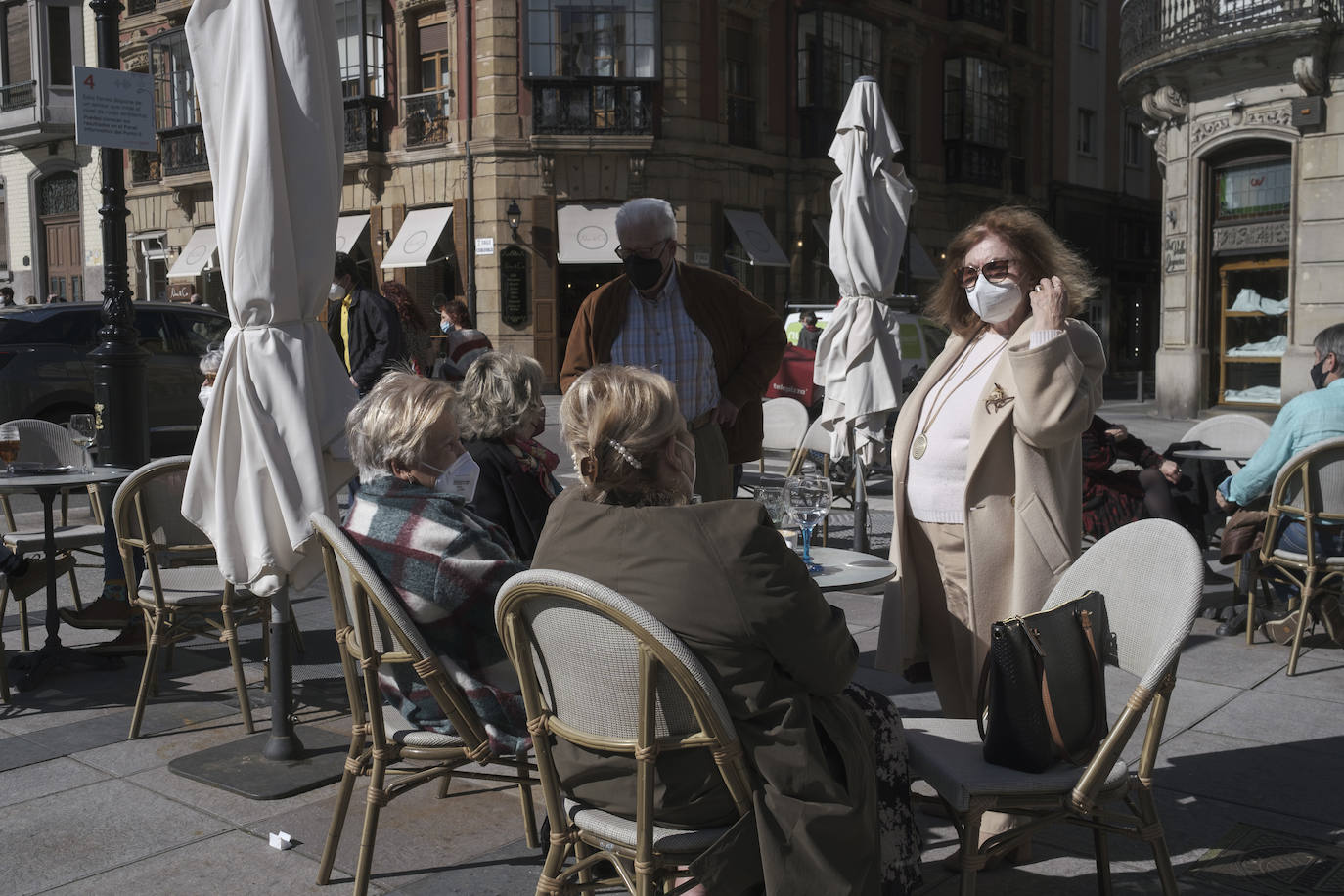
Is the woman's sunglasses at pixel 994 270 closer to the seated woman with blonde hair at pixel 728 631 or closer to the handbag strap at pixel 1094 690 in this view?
the handbag strap at pixel 1094 690

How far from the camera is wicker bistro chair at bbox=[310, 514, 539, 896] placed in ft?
9.78

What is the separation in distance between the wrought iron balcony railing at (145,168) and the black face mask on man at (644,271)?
28255mm

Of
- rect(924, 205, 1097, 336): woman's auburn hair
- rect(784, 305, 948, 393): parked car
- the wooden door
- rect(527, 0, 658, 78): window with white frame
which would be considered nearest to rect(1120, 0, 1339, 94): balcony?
rect(784, 305, 948, 393): parked car

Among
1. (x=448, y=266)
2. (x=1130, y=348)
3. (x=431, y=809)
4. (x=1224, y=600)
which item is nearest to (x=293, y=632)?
(x=431, y=809)

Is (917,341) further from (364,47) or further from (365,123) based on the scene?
(364,47)

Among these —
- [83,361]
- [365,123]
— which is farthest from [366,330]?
[365,123]

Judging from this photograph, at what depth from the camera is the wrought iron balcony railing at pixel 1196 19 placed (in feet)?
57.2

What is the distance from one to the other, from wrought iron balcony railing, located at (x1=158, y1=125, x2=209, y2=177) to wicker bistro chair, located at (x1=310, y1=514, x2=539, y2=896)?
27.0m

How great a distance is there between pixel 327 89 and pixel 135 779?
96.9 inches

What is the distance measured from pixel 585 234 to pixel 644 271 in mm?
19095

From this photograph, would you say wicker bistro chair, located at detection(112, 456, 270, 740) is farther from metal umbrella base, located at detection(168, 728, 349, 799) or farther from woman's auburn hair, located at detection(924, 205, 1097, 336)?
woman's auburn hair, located at detection(924, 205, 1097, 336)

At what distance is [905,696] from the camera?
201 inches

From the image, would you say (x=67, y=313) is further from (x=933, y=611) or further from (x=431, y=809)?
(x=933, y=611)

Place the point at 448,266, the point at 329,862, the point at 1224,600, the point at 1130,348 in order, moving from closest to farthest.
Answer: the point at 329,862
the point at 1224,600
the point at 448,266
the point at 1130,348
